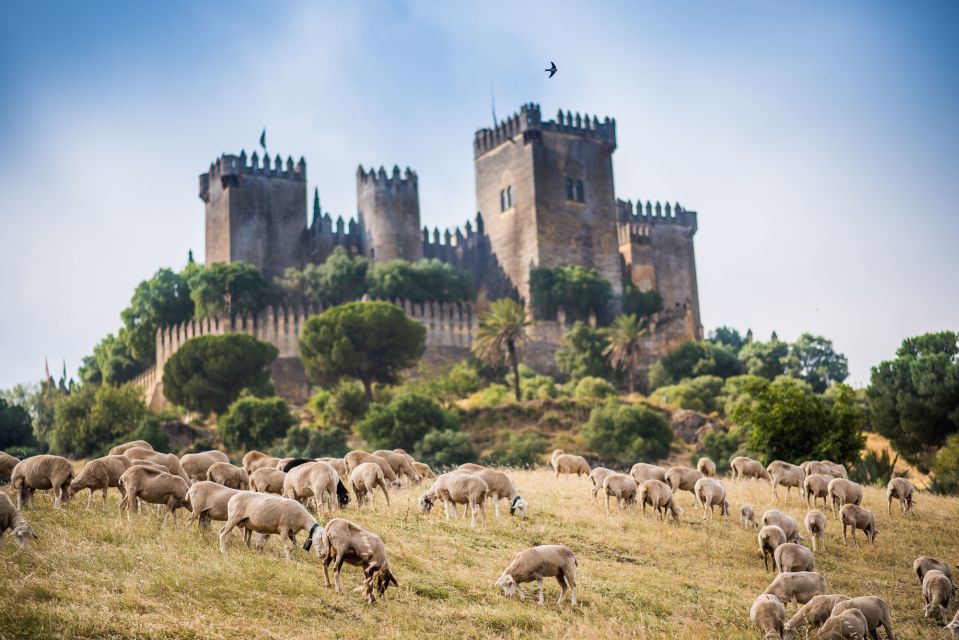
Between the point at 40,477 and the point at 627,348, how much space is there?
5385cm

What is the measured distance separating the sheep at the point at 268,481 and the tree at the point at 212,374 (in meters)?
42.7

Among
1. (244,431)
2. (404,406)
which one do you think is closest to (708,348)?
(404,406)

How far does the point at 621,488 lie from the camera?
74.3 feet

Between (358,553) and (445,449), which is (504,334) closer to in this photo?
(445,449)

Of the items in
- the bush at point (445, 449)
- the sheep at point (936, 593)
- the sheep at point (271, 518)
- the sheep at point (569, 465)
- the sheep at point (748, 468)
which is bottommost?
the sheep at point (936, 593)

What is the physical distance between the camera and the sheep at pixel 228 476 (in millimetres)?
19484

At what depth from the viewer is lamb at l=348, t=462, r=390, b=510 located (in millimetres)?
20234

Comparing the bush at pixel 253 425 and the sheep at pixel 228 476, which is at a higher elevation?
the bush at pixel 253 425

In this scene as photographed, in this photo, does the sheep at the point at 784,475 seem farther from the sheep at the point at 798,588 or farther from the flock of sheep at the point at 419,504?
the sheep at the point at 798,588

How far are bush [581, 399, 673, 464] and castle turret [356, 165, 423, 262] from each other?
29.9 metres

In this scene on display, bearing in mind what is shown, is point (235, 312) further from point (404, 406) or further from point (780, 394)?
point (780, 394)

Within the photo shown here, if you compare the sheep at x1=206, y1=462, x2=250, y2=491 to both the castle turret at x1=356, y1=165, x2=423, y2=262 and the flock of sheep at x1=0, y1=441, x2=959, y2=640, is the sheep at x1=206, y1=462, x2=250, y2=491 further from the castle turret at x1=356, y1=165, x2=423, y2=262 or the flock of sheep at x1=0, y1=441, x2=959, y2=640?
the castle turret at x1=356, y1=165, x2=423, y2=262

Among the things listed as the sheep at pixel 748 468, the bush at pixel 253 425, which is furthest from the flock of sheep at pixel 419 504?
the bush at pixel 253 425

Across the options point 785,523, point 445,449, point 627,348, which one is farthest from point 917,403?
point 785,523
